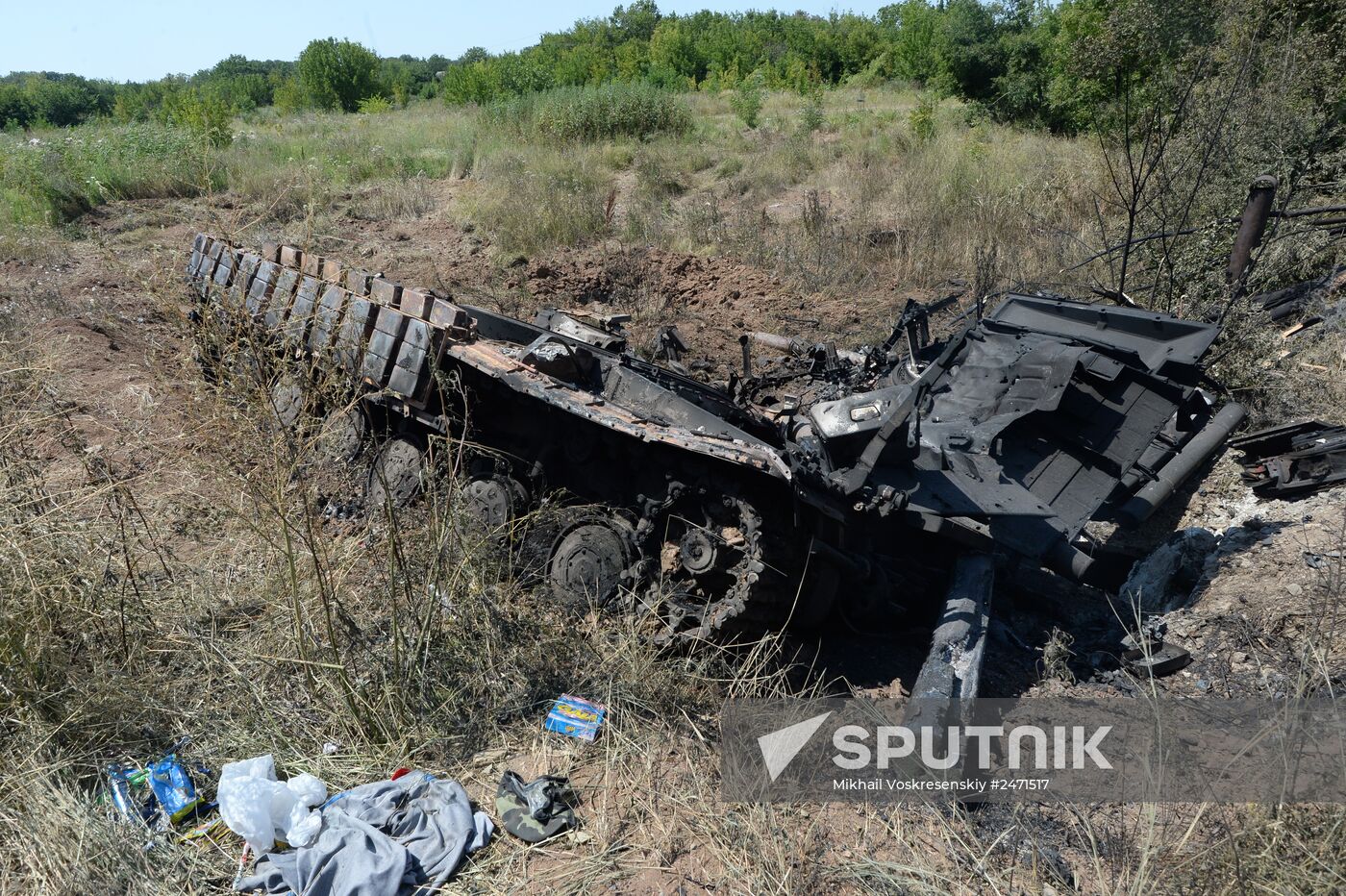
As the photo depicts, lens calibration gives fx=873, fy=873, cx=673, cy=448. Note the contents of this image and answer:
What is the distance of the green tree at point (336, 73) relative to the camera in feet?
95.5

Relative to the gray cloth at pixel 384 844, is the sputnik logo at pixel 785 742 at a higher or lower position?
lower

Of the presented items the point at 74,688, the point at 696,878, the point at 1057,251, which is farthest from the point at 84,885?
the point at 1057,251

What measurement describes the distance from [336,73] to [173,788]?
3128 centimetres

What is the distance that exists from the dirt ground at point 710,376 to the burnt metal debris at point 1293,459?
130mm

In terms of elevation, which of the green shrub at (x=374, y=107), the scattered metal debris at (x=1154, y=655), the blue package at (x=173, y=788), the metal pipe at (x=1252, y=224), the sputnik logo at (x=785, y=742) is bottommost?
the scattered metal debris at (x=1154, y=655)

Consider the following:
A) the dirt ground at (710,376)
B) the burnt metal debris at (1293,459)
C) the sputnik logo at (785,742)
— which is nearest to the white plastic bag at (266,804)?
the dirt ground at (710,376)

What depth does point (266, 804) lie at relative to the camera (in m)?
3.30

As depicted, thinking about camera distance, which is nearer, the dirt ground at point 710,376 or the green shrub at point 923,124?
the dirt ground at point 710,376

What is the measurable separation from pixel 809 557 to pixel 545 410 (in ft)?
6.69

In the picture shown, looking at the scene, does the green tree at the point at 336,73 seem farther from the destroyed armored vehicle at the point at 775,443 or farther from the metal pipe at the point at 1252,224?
the metal pipe at the point at 1252,224

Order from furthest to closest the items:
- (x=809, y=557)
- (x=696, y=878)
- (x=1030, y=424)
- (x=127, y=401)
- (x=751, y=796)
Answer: (x=127, y=401), (x=1030, y=424), (x=809, y=557), (x=751, y=796), (x=696, y=878)

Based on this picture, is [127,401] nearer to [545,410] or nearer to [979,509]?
[545,410]

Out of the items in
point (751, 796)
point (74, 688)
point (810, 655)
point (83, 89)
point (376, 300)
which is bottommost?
point (810, 655)

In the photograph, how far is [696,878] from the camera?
323cm
